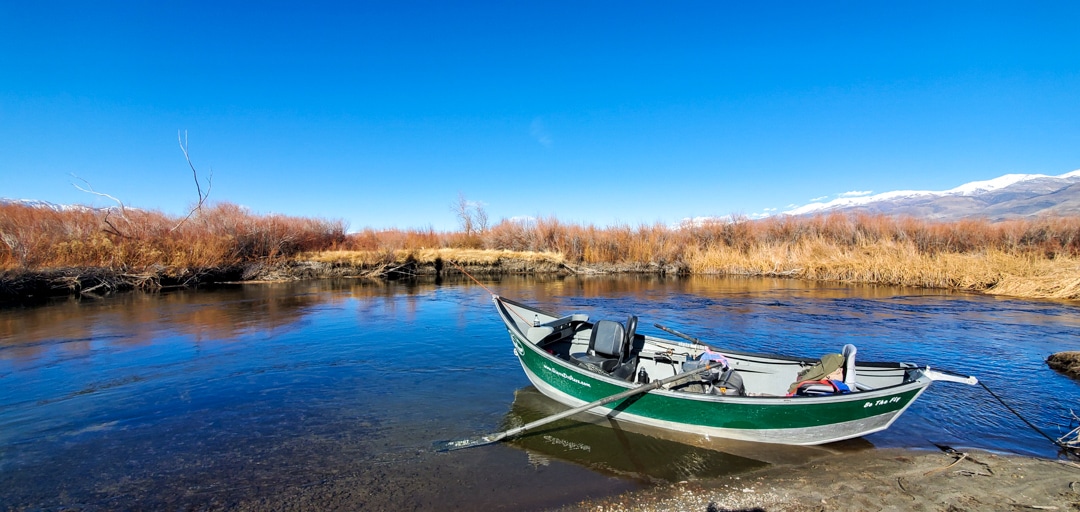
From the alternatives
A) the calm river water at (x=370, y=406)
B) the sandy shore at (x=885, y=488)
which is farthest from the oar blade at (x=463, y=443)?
the sandy shore at (x=885, y=488)

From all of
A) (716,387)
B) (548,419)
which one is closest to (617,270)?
(716,387)

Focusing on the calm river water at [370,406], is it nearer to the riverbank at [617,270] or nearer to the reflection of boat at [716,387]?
the reflection of boat at [716,387]

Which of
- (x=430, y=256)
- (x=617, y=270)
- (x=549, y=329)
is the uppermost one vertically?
(x=430, y=256)

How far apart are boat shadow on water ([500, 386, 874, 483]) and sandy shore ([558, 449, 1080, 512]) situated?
0.81 ft

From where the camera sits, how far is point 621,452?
232 inches

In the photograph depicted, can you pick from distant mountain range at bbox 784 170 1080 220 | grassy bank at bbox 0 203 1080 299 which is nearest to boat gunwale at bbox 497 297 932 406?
grassy bank at bbox 0 203 1080 299

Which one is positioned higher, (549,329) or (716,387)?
(549,329)

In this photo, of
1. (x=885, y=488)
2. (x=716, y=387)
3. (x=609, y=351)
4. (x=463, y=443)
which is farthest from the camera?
(x=609, y=351)

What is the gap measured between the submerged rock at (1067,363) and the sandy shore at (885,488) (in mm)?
5034

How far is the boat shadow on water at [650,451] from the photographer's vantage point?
17.7ft

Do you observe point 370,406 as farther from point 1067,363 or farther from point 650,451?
point 1067,363

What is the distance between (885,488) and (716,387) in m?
1.97

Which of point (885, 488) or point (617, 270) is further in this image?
point (617, 270)

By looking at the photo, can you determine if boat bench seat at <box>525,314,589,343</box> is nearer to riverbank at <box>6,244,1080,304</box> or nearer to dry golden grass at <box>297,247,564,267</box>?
riverbank at <box>6,244,1080,304</box>
